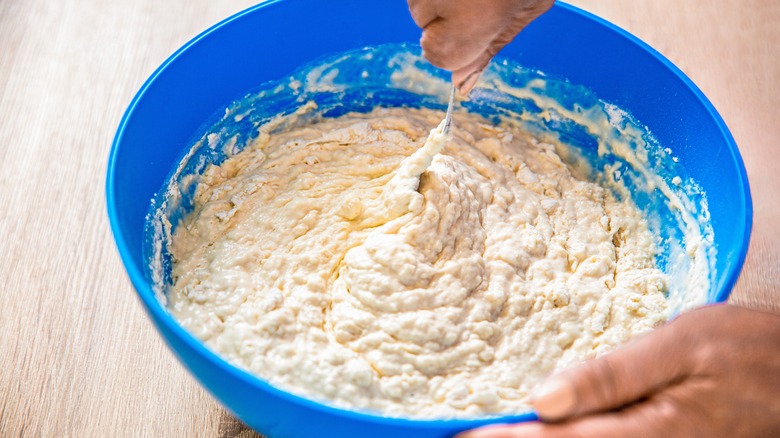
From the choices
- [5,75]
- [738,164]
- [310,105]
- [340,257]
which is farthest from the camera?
[5,75]

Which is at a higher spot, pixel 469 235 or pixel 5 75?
pixel 5 75

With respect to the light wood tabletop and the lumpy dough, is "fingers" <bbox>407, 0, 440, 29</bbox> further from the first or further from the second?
the light wood tabletop

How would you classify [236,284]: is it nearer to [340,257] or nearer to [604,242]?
[340,257]

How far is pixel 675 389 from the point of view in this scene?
0.99 m

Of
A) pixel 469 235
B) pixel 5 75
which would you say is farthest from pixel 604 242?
pixel 5 75

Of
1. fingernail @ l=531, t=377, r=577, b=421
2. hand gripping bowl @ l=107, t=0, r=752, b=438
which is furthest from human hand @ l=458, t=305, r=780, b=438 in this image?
hand gripping bowl @ l=107, t=0, r=752, b=438

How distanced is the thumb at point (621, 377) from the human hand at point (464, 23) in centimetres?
58

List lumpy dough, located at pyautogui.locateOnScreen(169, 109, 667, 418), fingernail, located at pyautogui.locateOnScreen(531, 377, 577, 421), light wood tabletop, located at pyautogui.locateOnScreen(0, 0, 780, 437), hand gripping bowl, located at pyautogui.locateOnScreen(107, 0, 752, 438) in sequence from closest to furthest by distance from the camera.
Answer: fingernail, located at pyautogui.locateOnScreen(531, 377, 577, 421) < hand gripping bowl, located at pyautogui.locateOnScreen(107, 0, 752, 438) < lumpy dough, located at pyautogui.locateOnScreen(169, 109, 667, 418) < light wood tabletop, located at pyautogui.locateOnScreen(0, 0, 780, 437)

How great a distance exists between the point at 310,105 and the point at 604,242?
2.64ft

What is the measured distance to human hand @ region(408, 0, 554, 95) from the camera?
44.8 inches

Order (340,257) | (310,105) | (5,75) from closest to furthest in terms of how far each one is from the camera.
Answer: (340,257) < (310,105) < (5,75)

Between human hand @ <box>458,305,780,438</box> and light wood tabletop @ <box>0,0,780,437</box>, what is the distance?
1.97 feet

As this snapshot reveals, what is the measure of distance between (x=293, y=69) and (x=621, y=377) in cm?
108

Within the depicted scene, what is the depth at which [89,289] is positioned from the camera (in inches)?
60.0
